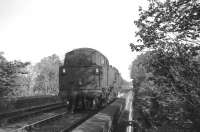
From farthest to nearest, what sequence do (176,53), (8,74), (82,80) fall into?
(82,80) → (8,74) → (176,53)

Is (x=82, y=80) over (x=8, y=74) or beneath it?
beneath

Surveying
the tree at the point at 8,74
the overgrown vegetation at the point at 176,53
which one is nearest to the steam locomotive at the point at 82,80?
the tree at the point at 8,74

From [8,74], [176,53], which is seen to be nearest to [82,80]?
[8,74]

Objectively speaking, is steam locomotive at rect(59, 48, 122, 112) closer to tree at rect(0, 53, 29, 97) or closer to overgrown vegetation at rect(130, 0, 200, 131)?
tree at rect(0, 53, 29, 97)

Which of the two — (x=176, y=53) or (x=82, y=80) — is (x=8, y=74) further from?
Answer: (x=176, y=53)

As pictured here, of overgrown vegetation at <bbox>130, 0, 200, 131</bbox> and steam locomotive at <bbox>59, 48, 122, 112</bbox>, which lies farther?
steam locomotive at <bbox>59, 48, 122, 112</bbox>

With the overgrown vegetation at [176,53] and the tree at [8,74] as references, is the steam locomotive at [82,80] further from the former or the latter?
Answer: the overgrown vegetation at [176,53]

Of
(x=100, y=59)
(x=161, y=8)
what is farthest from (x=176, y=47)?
(x=100, y=59)

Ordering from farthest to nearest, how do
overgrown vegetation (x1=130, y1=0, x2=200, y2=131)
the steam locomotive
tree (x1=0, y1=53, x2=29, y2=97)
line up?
the steam locomotive → tree (x1=0, y1=53, x2=29, y2=97) → overgrown vegetation (x1=130, y1=0, x2=200, y2=131)

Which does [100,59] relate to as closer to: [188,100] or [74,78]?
[74,78]

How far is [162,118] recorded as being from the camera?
314 inches

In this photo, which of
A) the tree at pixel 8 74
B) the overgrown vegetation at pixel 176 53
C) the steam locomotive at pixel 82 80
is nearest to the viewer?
the overgrown vegetation at pixel 176 53

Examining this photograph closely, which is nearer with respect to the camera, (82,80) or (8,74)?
(8,74)

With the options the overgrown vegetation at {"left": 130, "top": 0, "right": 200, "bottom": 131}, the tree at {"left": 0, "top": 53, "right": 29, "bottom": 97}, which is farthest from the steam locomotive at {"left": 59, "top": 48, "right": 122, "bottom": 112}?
the overgrown vegetation at {"left": 130, "top": 0, "right": 200, "bottom": 131}
